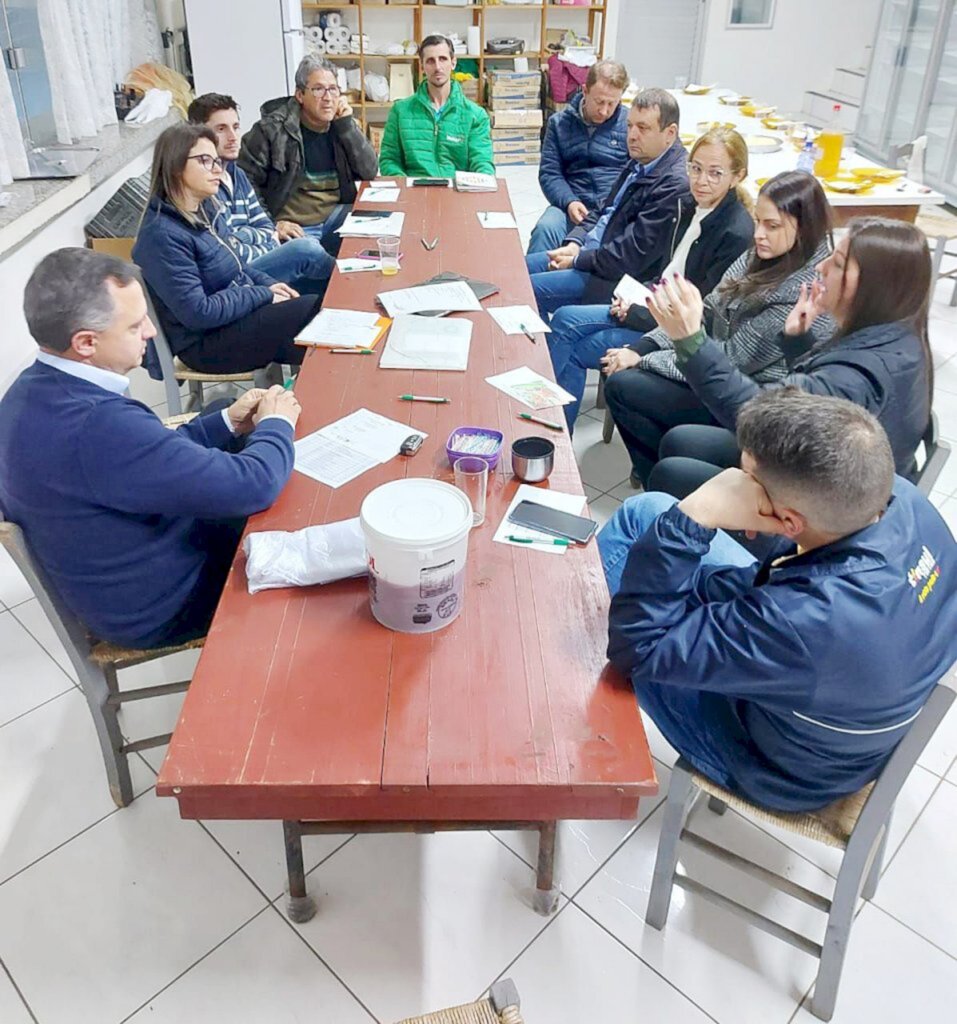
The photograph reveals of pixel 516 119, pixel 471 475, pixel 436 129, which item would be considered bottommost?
pixel 516 119

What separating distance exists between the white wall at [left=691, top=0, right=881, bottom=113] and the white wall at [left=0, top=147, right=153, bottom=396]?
284 inches

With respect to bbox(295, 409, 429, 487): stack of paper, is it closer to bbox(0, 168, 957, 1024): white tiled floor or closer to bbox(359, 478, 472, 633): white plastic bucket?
bbox(359, 478, 472, 633): white plastic bucket

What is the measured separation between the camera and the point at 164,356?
2.74 meters

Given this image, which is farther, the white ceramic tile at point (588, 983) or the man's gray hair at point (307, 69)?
the man's gray hair at point (307, 69)

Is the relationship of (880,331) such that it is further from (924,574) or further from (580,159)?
(580,159)

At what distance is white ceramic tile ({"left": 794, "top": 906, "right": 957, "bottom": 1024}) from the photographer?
1.54m

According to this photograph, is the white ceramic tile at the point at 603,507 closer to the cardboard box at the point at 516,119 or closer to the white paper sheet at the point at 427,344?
the white paper sheet at the point at 427,344

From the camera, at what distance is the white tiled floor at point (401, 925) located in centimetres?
155

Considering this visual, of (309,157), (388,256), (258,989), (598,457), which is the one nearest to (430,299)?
(388,256)

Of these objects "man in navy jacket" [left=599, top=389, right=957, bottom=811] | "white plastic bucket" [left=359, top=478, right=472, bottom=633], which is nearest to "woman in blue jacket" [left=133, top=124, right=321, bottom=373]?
"white plastic bucket" [left=359, top=478, right=472, bottom=633]

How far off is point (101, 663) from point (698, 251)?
237 cm

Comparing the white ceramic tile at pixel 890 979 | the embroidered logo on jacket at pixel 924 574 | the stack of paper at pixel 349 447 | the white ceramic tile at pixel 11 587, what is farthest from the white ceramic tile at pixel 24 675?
the embroidered logo on jacket at pixel 924 574

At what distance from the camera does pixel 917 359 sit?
1.88m

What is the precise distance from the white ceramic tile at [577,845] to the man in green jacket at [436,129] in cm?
348
